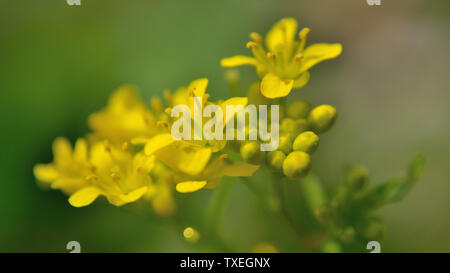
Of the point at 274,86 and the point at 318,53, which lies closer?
the point at 274,86

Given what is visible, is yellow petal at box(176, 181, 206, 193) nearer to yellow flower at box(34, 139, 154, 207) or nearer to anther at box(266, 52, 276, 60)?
yellow flower at box(34, 139, 154, 207)

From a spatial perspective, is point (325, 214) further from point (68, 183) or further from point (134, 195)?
point (68, 183)

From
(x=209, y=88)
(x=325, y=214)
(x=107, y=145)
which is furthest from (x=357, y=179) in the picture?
(x=209, y=88)

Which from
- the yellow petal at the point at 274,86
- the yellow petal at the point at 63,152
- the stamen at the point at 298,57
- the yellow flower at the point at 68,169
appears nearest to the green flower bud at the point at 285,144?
the yellow petal at the point at 274,86

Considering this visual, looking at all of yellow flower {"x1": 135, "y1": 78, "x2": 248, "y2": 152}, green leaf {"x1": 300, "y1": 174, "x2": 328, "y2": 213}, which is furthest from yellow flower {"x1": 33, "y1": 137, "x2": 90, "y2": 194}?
green leaf {"x1": 300, "y1": 174, "x2": 328, "y2": 213}

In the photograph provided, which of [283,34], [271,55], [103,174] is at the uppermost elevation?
[283,34]
